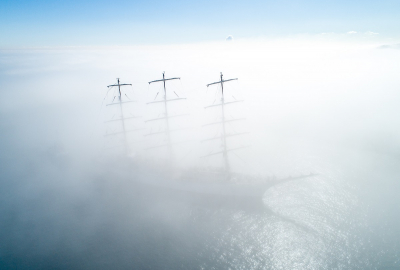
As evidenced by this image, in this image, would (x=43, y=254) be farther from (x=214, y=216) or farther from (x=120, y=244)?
(x=214, y=216)

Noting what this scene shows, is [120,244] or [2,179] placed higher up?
[2,179]

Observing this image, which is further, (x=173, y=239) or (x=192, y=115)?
(x=192, y=115)

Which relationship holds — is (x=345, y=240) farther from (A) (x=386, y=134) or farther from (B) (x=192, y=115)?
(B) (x=192, y=115)

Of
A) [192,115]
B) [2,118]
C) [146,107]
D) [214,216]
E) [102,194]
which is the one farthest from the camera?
[146,107]

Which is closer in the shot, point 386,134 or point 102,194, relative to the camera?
point 102,194

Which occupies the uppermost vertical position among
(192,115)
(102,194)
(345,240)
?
(192,115)

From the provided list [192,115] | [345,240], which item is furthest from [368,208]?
[192,115]

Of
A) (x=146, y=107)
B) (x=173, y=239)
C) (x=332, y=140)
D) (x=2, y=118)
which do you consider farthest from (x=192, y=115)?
(x=2, y=118)

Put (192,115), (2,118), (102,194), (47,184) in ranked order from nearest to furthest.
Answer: (102,194), (47,184), (192,115), (2,118)

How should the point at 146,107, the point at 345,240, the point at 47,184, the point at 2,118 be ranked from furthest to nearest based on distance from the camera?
the point at 146,107 → the point at 2,118 → the point at 47,184 → the point at 345,240
